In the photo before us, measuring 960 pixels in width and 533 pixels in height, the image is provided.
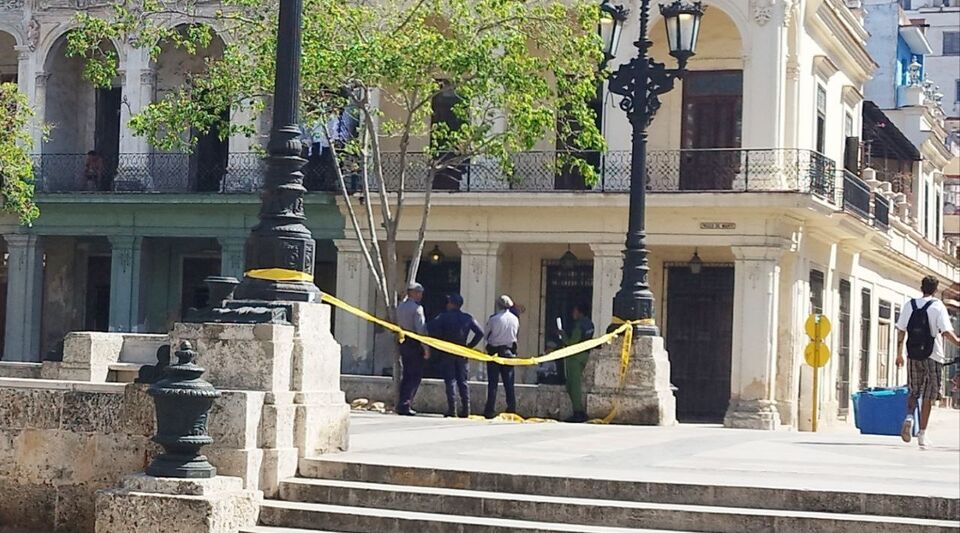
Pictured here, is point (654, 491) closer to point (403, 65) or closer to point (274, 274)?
point (274, 274)

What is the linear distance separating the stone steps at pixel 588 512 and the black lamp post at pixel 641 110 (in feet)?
28.5

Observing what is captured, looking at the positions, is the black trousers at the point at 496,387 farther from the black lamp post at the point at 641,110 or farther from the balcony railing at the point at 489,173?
the balcony railing at the point at 489,173

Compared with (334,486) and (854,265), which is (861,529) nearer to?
(334,486)

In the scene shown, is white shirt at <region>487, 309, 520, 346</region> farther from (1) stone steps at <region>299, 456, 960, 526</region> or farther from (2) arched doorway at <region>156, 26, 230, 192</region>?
(2) arched doorway at <region>156, 26, 230, 192</region>

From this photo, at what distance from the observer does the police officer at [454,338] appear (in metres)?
19.6

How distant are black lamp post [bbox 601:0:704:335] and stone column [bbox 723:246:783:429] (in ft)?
32.7

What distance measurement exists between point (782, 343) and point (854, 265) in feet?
24.9

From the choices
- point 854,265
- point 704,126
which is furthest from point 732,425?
point 854,265

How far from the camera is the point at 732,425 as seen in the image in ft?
93.8

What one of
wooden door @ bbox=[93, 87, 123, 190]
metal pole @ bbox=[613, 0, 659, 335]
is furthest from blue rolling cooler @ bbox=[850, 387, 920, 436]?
wooden door @ bbox=[93, 87, 123, 190]

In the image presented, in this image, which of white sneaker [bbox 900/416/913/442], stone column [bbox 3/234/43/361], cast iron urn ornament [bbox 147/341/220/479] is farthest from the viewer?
stone column [bbox 3/234/43/361]

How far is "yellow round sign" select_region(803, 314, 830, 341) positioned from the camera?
2380 cm

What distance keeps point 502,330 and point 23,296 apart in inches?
699

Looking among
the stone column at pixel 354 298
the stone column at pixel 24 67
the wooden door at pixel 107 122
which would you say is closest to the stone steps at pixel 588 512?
the stone column at pixel 354 298
